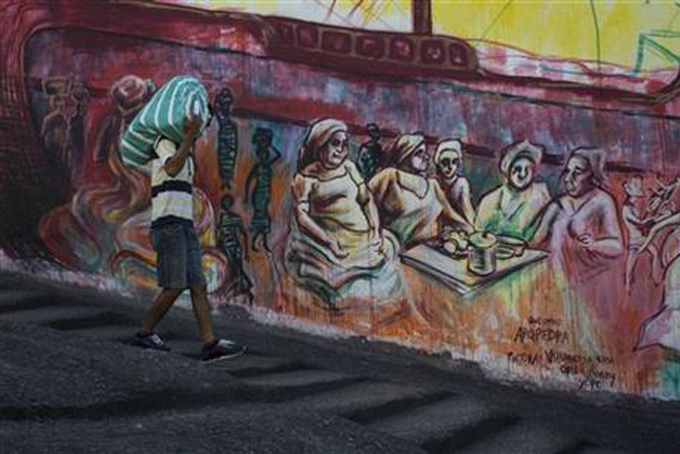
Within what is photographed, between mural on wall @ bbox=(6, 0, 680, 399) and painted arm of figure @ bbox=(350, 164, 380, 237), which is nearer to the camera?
mural on wall @ bbox=(6, 0, 680, 399)

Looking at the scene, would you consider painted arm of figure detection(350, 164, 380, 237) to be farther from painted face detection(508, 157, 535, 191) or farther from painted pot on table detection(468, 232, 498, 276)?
painted face detection(508, 157, 535, 191)

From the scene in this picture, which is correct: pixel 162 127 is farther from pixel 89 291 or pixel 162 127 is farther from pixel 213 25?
pixel 89 291

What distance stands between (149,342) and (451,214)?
6.68ft

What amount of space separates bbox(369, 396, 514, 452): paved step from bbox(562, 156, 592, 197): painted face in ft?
4.62

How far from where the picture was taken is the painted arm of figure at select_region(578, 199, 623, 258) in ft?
21.2

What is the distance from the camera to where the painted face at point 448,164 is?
6887mm

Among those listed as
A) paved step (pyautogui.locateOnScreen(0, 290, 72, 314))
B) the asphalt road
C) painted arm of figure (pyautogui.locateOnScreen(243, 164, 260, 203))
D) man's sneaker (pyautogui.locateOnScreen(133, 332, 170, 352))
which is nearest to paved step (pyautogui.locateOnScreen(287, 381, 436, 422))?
the asphalt road

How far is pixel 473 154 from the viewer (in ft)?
22.4

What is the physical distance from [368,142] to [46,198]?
2.53 m

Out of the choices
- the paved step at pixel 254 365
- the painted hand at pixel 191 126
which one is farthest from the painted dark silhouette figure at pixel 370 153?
the paved step at pixel 254 365

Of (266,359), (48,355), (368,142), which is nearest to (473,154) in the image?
(368,142)

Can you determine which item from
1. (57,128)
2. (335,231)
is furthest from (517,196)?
(57,128)

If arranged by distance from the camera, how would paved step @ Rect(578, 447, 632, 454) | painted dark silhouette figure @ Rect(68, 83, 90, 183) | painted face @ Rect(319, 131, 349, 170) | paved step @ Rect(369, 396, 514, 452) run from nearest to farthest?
1. paved step @ Rect(369, 396, 514, 452)
2. paved step @ Rect(578, 447, 632, 454)
3. painted face @ Rect(319, 131, 349, 170)
4. painted dark silhouette figure @ Rect(68, 83, 90, 183)

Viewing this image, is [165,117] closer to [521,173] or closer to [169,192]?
[169,192]
